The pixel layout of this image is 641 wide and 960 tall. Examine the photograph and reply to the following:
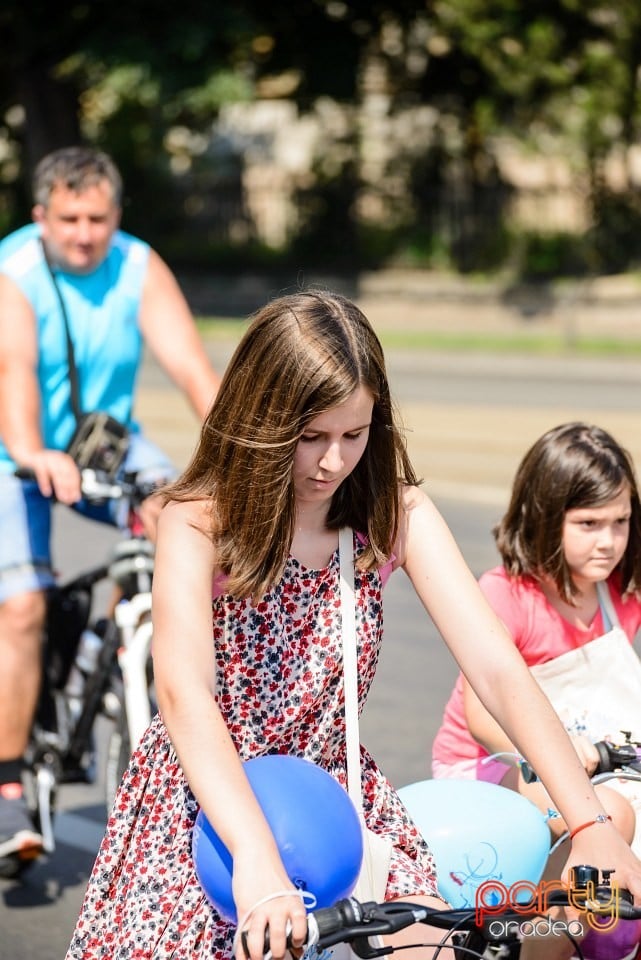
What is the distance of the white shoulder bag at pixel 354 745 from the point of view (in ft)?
8.02

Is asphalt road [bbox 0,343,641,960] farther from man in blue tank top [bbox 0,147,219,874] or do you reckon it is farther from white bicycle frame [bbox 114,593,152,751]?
white bicycle frame [bbox 114,593,152,751]

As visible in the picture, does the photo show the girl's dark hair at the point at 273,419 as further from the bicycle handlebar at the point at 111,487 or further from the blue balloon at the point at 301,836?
the bicycle handlebar at the point at 111,487

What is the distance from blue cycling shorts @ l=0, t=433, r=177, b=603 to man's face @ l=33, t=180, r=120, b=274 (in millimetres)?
546

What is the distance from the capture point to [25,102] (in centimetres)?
2923

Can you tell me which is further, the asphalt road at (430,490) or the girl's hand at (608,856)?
the asphalt road at (430,490)

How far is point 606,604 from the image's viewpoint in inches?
146

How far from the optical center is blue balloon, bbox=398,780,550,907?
9.39ft

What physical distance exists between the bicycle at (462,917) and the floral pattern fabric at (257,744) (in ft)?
1.05

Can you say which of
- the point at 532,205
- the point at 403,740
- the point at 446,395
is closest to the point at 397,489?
the point at 403,740

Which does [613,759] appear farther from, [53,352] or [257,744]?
[53,352]

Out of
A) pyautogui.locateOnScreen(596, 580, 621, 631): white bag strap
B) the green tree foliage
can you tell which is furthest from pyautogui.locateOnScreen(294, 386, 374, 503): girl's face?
the green tree foliage

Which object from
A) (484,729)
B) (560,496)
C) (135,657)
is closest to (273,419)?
(484,729)

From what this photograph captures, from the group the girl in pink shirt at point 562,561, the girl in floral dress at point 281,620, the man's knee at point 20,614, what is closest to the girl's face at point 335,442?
the girl in floral dress at point 281,620

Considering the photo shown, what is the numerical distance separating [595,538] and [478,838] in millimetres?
955
